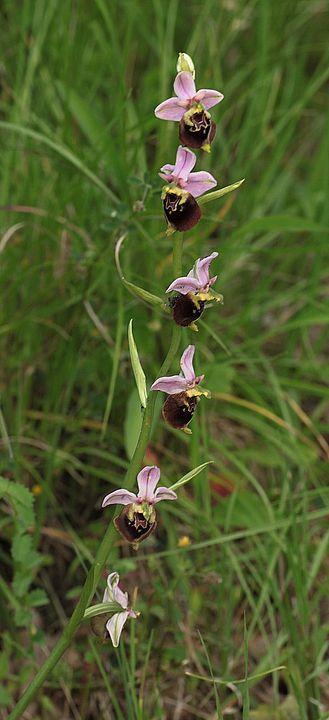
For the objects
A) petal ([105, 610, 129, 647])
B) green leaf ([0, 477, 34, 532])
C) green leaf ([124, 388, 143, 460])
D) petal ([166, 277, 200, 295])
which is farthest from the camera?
green leaf ([124, 388, 143, 460])

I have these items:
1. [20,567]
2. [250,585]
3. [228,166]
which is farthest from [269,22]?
[20,567]

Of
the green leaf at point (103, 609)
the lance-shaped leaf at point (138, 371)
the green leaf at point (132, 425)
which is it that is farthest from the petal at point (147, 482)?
the green leaf at point (132, 425)

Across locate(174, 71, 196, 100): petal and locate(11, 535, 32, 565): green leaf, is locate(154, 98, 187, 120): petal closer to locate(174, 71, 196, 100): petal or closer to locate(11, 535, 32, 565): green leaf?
locate(174, 71, 196, 100): petal

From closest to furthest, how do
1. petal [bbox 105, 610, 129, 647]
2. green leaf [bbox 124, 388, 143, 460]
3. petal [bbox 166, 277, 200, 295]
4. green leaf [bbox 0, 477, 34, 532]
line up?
petal [bbox 166, 277, 200, 295] → petal [bbox 105, 610, 129, 647] → green leaf [bbox 0, 477, 34, 532] → green leaf [bbox 124, 388, 143, 460]

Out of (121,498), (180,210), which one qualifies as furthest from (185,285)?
(121,498)

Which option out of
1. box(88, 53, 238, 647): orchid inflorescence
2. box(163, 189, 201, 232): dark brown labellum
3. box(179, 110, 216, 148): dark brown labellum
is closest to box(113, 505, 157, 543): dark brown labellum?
box(88, 53, 238, 647): orchid inflorescence

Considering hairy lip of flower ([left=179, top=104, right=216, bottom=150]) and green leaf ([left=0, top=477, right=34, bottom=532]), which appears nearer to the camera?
hairy lip of flower ([left=179, top=104, right=216, bottom=150])

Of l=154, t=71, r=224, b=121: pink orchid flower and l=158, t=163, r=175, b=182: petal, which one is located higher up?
l=154, t=71, r=224, b=121: pink orchid flower

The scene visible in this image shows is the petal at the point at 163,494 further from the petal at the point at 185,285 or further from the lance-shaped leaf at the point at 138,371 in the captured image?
the petal at the point at 185,285
